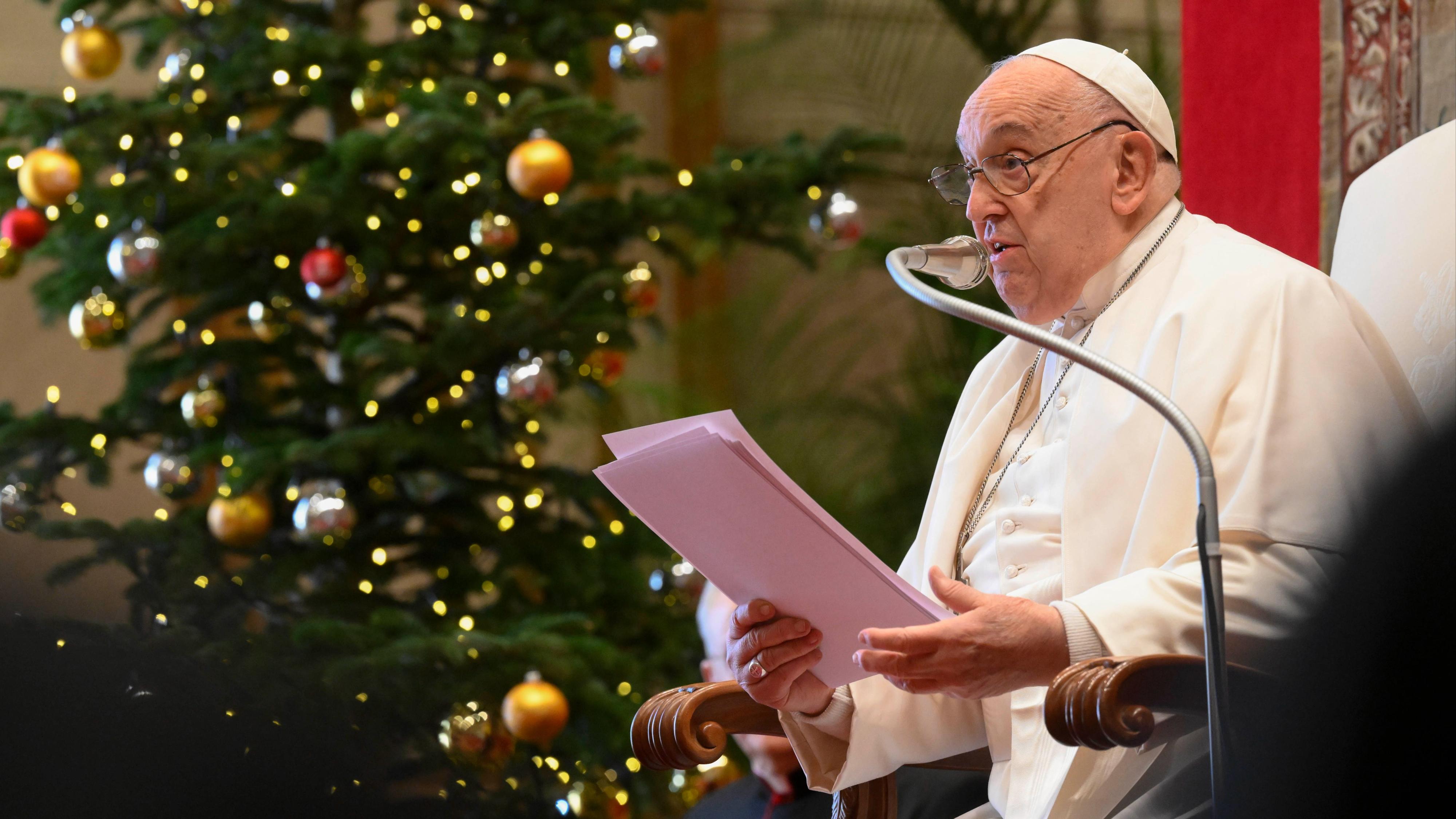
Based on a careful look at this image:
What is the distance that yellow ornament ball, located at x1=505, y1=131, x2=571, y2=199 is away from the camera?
3.34m

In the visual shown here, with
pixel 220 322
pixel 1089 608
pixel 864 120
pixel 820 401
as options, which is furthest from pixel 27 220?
pixel 1089 608

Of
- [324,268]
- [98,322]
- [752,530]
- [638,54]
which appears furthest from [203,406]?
[752,530]

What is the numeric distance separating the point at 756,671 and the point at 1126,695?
505mm

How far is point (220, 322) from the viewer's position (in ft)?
13.1

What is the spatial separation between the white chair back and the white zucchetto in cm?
25

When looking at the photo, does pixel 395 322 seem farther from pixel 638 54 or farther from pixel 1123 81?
pixel 1123 81

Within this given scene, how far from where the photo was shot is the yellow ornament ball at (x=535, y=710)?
3148 mm

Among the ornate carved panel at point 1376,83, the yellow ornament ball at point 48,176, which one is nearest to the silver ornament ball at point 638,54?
the yellow ornament ball at point 48,176

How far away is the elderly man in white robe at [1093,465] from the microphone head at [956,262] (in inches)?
8.2

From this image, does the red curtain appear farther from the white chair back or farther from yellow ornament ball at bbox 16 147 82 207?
yellow ornament ball at bbox 16 147 82 207

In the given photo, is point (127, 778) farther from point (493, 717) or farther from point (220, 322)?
point (220, 322)

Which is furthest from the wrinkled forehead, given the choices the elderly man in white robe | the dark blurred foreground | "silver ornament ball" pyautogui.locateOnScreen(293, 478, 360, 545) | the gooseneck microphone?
"silver ornament ball" pyautogui.locateOnScreen(293, 478, 360, 545)

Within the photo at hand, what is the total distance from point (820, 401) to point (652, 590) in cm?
85

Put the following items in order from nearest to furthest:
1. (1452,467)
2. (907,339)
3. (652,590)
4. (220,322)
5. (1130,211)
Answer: (1452,467)
(1130,211)
(652,590)
(220,322)
(907,339)
